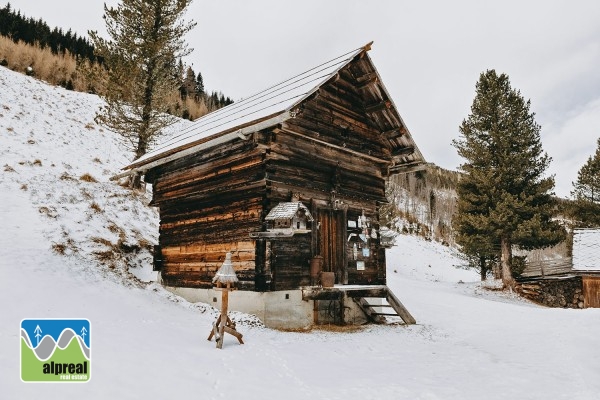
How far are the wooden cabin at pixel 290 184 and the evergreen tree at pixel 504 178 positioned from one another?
40.8ft

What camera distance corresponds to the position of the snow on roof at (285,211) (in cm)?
1053

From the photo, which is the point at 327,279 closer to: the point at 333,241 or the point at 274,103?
the point at 333,241

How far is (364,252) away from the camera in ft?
43.9

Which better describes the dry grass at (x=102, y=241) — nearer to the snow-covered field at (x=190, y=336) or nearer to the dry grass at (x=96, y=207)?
the snow-covered field at (x=190, y=336)

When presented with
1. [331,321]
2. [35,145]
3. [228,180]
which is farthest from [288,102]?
[35,145]

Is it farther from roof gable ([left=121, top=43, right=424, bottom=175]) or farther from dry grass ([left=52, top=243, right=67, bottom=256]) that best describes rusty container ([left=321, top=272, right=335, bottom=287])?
dry grass ([left=52, top=243, right=67, bottom=256])

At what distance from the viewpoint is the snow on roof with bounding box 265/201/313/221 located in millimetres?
10531

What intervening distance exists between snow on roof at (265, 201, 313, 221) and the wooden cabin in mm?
30

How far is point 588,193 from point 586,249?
306 inches

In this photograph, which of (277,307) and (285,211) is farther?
(277,307)

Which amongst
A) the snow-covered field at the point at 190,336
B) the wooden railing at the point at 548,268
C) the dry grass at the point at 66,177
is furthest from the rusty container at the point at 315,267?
the wooden railing at the point at 548,268

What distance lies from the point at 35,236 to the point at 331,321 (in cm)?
980

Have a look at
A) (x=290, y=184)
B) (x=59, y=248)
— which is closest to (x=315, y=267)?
(x=290, y=184)

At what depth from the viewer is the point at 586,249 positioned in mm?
25562
